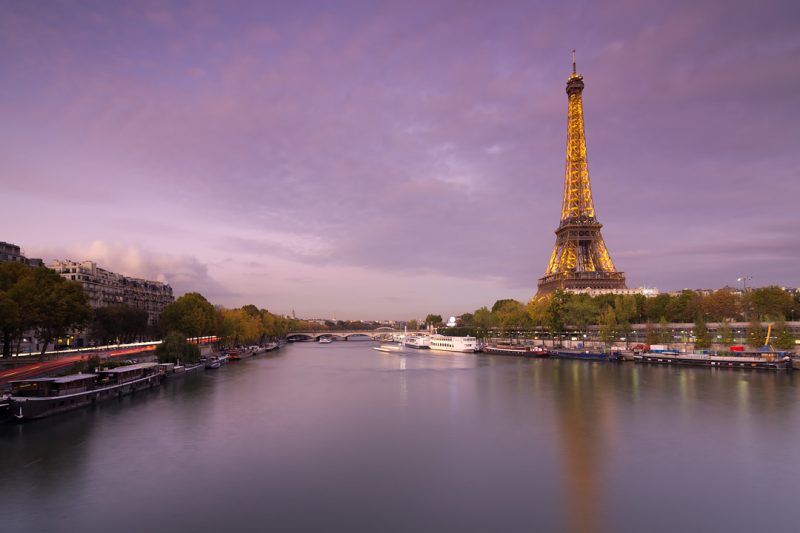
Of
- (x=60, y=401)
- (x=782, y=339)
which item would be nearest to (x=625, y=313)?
(x=782, y=339)

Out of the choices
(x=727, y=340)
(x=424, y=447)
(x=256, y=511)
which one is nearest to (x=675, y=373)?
(x=727, y=340)

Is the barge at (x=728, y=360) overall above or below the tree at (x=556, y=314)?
below

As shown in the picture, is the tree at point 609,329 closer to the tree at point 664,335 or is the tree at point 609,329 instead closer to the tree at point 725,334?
the tree at point 664,335

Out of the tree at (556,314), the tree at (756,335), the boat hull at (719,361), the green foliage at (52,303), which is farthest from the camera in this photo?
the tree at (556,314)

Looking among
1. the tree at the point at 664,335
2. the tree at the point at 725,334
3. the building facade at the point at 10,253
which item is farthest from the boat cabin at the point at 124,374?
the tree at the point at 725,334

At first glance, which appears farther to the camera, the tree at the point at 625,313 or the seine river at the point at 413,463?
the tree at the point at 625,313

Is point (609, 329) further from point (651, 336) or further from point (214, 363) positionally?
point (214, 363)

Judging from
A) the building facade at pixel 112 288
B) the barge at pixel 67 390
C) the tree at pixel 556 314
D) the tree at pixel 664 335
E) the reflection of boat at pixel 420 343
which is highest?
the building facade at pixel 112 288
